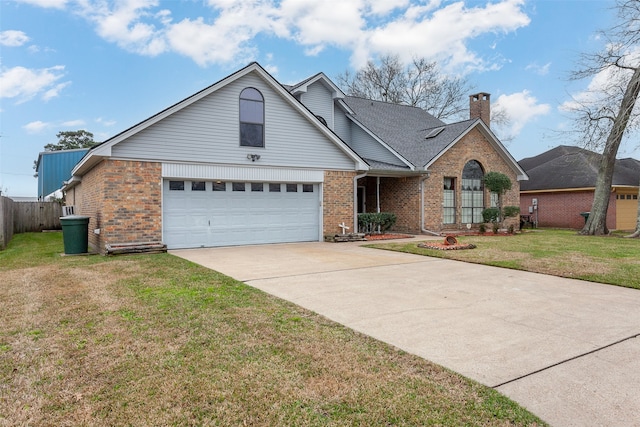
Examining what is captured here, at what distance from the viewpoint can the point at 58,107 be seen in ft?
72.0

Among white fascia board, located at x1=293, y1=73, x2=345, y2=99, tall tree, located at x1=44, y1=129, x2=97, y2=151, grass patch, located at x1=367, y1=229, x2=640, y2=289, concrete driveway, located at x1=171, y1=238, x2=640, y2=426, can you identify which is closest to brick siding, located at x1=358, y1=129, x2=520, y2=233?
white fascia board, located at x1=293, y1=73, x2=345, y2=99

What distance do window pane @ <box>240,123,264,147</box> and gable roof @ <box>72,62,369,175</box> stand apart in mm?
1446

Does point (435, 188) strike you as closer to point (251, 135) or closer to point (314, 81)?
point (314, 81)

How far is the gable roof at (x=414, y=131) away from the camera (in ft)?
57.2

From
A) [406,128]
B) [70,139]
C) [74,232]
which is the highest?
[70,139]

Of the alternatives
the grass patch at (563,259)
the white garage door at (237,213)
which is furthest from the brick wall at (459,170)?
the white garage door at (237,213)

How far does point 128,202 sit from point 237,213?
11.0 ft

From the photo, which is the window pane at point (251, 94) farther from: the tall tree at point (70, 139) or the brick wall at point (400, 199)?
the tall tree at point (70, 139)

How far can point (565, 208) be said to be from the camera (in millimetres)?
23172

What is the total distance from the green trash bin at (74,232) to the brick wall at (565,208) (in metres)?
24.2

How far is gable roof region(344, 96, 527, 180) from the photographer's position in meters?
17.4

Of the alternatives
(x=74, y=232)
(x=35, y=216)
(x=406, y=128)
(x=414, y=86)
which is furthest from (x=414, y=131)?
(x=35, y=216)

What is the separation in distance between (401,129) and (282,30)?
25.5ft

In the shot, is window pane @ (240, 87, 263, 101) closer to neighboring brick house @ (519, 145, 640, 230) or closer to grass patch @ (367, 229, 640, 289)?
grass patch @ (367, 229, 640, 289)
